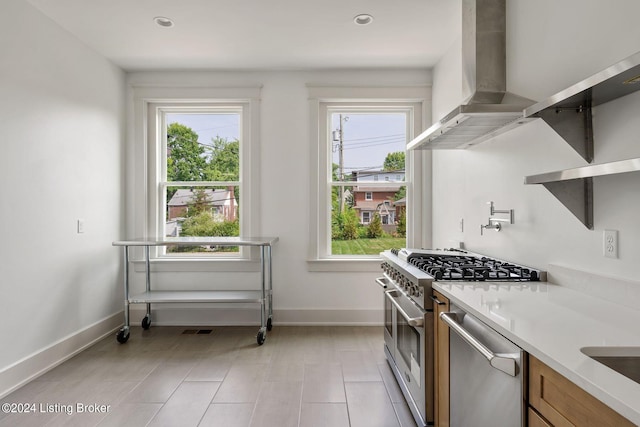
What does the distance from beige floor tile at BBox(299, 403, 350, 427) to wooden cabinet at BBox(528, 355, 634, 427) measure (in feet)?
4.33

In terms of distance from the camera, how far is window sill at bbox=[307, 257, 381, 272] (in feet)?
12.9

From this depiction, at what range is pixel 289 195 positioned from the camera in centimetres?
394

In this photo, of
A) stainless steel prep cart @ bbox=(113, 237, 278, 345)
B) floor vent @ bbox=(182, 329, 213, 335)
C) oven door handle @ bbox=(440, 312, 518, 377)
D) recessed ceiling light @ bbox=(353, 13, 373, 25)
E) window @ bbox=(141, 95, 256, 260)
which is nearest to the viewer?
oven door handle @ bbox=(440, 312, 518, 377)

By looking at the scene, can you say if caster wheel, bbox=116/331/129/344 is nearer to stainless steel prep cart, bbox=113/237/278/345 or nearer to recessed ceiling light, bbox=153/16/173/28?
stainless steel prep cart, bbox=113/237/278/345

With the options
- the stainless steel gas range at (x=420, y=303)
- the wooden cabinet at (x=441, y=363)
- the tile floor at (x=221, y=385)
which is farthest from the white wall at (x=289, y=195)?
the wooden cabinet at (x=441, y=363)

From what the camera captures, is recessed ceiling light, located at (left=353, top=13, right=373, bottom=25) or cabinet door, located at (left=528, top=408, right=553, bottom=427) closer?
cabinet door, located at (left=528, top=408, right=553, bottom=427)

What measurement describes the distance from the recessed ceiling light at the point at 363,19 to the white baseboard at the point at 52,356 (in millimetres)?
3382

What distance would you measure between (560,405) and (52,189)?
3.34 metres

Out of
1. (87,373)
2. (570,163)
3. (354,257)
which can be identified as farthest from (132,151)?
(570,163)

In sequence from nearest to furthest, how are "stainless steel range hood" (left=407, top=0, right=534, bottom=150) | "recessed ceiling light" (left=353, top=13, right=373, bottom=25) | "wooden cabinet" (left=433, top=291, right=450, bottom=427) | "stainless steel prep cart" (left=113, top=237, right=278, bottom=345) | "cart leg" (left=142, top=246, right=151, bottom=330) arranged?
"wooden cabinet" (left=433, top=291, right=450, bottom=427), "stainless steel range hood" (left=407, top=0, right=534, bottom=150), "recessed ceiling light" (left=353, top=13, right=373, bottom=25), "stainless steel prep cart" (left=113, top=237, right=278, bottom=345), "cart leg" (left=142, top=246, right=151, bottom=330)

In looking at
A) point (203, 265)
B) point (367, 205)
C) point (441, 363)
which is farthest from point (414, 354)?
point (203, 265)

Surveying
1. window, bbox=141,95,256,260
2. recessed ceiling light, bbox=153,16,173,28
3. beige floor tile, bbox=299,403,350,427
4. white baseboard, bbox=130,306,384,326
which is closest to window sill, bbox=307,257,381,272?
white baseboard, bbox=130,306,384,326

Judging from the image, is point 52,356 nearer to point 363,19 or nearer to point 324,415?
point 324,415

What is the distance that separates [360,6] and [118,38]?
2.05m
